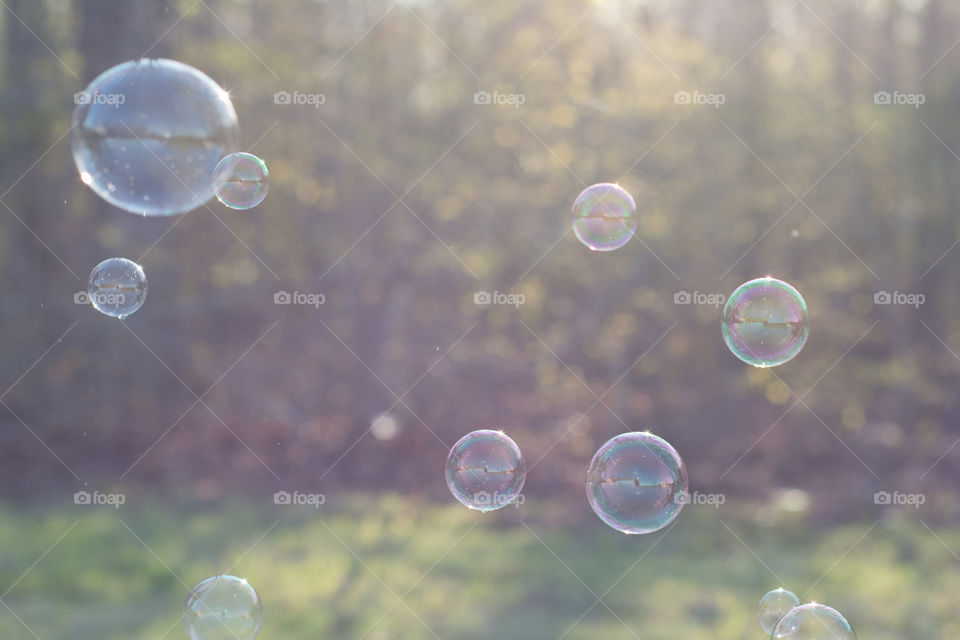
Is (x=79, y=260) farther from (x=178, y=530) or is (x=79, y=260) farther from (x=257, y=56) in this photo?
(x=178, y=530)

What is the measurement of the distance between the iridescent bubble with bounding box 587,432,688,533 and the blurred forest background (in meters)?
3.71

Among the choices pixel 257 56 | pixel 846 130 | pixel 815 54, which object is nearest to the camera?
pixel 257 56

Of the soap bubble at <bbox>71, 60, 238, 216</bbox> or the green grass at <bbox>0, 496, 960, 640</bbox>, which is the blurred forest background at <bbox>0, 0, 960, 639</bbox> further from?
the soap bubble at <bbox>71, 60, 238, 216</bbox>

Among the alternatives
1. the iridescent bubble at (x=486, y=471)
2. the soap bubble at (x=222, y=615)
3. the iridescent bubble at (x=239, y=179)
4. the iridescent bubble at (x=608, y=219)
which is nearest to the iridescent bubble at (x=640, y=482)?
the iridescent bubble at (x=486, y=471)

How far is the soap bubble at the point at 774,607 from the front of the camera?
171 inches

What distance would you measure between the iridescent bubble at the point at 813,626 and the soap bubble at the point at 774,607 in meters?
0.30

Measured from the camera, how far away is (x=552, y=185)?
27.6 ft

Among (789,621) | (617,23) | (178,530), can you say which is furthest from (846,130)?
(178,530)

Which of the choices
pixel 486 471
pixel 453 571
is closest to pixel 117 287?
pixel 486 471

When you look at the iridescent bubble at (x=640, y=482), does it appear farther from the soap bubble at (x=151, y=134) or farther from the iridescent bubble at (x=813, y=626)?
the soap bubble at (x=151, y=134)

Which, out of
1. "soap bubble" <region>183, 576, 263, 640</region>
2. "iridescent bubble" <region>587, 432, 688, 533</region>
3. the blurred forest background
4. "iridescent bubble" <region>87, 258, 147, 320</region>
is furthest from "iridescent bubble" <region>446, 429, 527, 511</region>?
the blurred forest background

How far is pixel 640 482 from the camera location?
4.25 metres

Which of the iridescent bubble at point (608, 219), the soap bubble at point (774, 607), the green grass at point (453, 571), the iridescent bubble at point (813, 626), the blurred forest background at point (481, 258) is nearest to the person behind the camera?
the iridescent bubble at point (813, 626)

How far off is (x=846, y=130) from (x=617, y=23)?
7.46 ft
